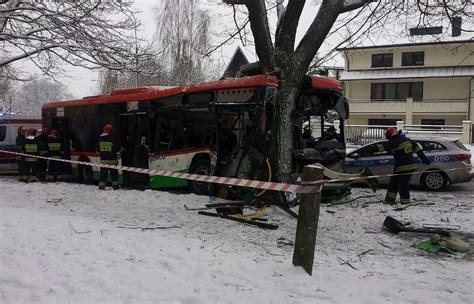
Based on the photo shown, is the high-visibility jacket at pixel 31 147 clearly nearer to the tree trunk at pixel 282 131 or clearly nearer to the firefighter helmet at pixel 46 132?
the firefighter helmet at pixel 46 132

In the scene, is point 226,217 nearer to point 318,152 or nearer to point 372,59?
point 318,152

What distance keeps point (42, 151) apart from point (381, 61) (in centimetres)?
3212

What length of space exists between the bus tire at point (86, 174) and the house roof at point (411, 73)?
96.4 feet

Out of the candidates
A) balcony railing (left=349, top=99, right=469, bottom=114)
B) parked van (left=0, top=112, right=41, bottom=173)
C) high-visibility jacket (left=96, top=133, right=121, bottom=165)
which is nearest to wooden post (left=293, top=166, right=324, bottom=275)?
high-visibility jacket (left=96, top=133, right=121, bottom=165)

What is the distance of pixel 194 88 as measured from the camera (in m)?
9.84

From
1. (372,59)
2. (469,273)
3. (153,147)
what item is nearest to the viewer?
(469,273)

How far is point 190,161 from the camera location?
33.9 ft

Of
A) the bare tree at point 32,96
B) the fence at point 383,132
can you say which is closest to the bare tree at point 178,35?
the fence at point 383,132

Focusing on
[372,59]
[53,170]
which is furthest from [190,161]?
[372,59]

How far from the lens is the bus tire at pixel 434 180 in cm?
1127

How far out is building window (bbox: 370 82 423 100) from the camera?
3744 cm

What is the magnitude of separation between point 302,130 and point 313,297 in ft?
21.8

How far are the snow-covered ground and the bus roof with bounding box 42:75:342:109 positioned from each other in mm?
2492

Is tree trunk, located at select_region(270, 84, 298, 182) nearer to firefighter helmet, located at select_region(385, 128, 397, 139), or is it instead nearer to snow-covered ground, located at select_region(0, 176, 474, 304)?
snow-covered ground, located at select_region(0, 176, 474, 304)
